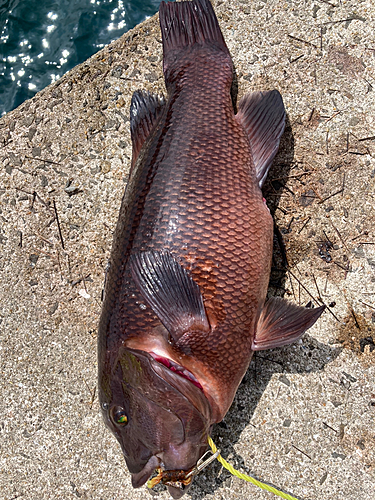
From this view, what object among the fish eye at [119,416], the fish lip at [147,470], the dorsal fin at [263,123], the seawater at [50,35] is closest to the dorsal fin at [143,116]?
the dorsal fin at [263,123]

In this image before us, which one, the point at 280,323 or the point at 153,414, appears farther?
the point at 280,323

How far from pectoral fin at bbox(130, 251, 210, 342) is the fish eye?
20.8 inches

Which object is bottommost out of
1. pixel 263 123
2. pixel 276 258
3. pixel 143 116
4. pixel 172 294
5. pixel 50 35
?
pixel 276 258

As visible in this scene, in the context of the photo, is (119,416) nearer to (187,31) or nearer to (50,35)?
(187,31)

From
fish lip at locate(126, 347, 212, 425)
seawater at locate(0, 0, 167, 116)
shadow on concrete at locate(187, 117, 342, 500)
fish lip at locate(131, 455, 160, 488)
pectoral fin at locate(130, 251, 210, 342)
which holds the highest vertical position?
seawater at locate(0, 0, 167, 116)

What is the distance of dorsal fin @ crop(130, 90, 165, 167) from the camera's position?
2.98 metres

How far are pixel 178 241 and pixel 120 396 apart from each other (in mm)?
969

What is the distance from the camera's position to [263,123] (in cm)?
297

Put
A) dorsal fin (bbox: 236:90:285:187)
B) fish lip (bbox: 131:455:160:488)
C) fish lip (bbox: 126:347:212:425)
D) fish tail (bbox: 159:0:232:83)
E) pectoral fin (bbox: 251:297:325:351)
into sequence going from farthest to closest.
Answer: fish tail (bbox: 159:0:232:83)
dorsal fin (bbox: 236:90:285:187)
pectoral fin (bbox: 251:297:325:351)
fish lip (bbox: 131:455:160:488)
fish lip (bbox: 126:347:212:425)

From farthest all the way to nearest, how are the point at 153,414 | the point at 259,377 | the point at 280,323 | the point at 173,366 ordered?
the point at 259,377
the point at 280,323
the point at 173,366
the point at 153,414

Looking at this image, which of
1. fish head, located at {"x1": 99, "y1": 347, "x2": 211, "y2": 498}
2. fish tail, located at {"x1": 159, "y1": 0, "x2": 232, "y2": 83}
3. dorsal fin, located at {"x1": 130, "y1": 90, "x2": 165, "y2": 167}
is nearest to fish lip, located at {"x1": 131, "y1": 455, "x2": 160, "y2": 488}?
fish head, located at {"x1": 99, "y1": 347, "x2": 211, "y2": 498}

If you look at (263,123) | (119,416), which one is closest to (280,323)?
(119,416)

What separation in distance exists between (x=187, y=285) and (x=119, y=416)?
2.83 feet

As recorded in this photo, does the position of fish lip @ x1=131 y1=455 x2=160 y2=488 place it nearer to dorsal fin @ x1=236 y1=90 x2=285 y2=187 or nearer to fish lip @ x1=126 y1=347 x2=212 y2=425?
fish lip @ x1=126 y1=347 x2=212 y2=425
